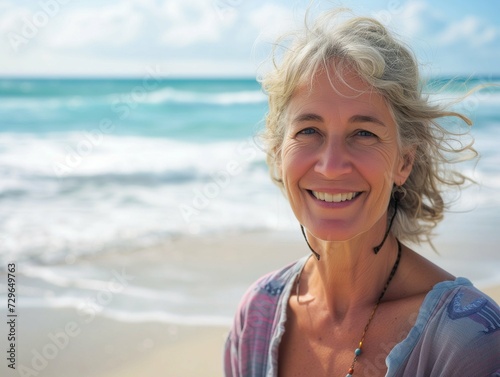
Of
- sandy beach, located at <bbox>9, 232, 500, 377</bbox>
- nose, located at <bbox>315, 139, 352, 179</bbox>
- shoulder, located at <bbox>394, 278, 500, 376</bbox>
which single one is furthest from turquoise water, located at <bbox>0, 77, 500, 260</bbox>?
sandy beach, located at <bbox>9, 232, 500, 377</bbox>

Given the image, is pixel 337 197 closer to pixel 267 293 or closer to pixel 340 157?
pixel 340 157

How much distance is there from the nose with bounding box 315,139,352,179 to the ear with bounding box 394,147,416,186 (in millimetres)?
283

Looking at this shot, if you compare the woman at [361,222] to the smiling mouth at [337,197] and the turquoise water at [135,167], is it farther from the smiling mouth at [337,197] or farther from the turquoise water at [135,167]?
the turquoise water at [135,167]

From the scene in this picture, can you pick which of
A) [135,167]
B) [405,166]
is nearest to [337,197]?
[405,166]

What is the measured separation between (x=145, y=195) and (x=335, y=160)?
898 cm

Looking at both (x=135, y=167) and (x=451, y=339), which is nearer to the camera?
(x=451, y=339)

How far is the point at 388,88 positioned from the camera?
2.52 meters

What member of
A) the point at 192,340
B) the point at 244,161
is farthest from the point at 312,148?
the point at 244,161

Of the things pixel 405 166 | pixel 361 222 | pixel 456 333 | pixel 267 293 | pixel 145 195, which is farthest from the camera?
pixel 145 195

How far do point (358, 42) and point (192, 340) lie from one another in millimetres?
3256

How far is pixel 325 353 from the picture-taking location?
110 inches

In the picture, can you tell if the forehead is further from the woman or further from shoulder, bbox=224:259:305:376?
shoulder, bbox=224:259:305:376

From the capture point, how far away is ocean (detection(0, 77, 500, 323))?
20.8 ft

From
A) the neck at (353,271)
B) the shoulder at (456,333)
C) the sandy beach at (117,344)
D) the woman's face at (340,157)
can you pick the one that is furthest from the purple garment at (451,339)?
the sandy beach at (117,344)
